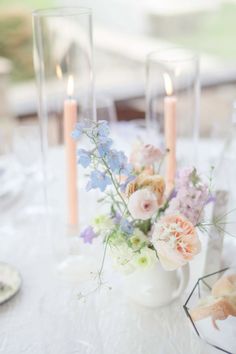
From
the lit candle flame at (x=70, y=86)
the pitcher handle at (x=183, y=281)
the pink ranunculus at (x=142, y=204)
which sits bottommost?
the pitcher handle at (x=183, y=281)

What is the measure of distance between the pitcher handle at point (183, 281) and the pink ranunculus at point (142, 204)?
0.13 meters

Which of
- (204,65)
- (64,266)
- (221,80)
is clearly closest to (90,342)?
(64,266)

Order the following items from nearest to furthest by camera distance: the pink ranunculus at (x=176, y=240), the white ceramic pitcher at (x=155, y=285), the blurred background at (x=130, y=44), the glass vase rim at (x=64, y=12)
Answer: the pink ranunculus at (x=176, y=240) → the white ceramic pitcher at (x=155, y=285) → the glass vase rim at (x=64, y=12) → the blurred background at (x=130, y=44)

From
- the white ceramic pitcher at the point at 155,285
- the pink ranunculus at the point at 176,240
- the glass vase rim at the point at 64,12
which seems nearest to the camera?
the pink ranunculus at the point at 176,240

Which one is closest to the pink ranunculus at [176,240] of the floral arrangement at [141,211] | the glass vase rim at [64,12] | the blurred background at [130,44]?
the floral arrangement at [141,211]

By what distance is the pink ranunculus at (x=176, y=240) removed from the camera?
69cm

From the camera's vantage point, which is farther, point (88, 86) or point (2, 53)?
point (2, 53)

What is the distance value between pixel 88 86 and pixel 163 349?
1.51ft

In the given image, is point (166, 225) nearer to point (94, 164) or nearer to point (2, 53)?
point (94, 164)

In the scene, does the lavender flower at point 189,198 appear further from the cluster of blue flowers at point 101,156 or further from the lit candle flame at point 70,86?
the lit candle flame at point 70,86

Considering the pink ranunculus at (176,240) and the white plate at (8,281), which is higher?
the pink ranunculus at (176,240)

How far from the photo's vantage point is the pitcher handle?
2.68ft

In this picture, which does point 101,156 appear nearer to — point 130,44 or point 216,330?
point 216,330

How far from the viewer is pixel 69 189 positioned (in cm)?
95
